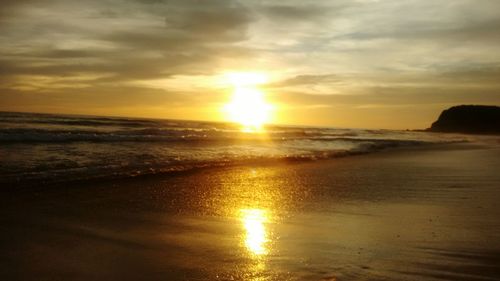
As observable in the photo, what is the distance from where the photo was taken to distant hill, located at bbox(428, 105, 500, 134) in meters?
99.8

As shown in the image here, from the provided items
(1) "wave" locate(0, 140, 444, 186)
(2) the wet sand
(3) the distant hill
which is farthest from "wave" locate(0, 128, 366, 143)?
(3) the distant hill

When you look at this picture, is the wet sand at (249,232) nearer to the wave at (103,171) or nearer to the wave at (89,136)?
the wave at (103,171)

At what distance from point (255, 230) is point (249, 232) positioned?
13 cm

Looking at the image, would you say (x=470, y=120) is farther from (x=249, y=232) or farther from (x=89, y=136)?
(x=249, y=232)

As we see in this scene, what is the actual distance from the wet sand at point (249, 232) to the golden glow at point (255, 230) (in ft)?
0.05

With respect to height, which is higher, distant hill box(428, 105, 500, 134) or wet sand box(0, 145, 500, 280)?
distant hill box(428, 105, 500, 134)

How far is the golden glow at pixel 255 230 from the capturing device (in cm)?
482

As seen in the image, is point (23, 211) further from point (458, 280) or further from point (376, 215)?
point (458, 280)

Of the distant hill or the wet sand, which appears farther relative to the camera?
the distant hill

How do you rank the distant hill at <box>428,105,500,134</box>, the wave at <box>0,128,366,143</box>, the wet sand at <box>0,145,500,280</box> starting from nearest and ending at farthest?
the wet sand at <box>0,145,500,280</box> → the wave at <box>0,128,366,143</box> → the distant hill at <box>428,105,500,134</box>

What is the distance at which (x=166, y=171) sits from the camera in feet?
38.3

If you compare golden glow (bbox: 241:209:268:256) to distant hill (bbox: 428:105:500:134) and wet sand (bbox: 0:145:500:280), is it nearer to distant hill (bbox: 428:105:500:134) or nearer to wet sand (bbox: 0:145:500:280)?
wet sand (bbox: 0:145:500:280)

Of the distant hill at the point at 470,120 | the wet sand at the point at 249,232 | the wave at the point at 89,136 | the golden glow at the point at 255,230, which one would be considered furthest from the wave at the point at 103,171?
the distant hill at the point at 470,120

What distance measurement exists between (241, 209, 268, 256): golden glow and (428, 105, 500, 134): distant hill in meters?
102
